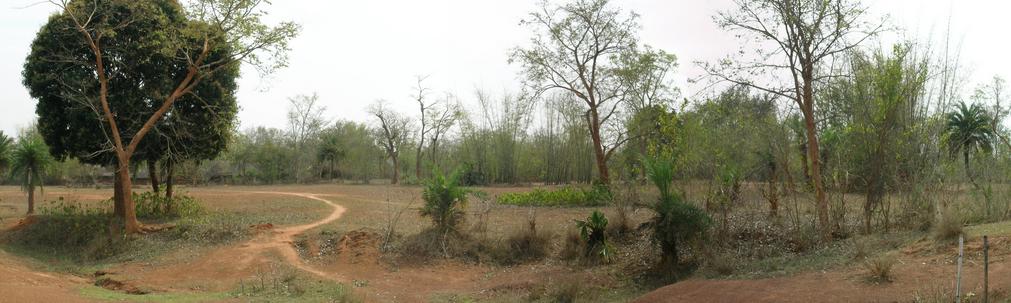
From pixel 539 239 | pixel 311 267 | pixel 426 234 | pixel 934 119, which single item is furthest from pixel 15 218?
pixel 934 119

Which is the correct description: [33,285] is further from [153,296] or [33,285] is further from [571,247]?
[571,247]

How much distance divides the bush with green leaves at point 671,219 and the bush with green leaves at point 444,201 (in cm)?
466

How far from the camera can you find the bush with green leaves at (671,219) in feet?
40.7

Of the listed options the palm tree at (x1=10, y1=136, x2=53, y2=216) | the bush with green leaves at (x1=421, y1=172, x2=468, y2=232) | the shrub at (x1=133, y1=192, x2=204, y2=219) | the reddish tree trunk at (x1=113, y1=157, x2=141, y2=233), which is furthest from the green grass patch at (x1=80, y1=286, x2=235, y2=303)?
the palm tree at (x1=10, y1=136, x2=53, y2=216)

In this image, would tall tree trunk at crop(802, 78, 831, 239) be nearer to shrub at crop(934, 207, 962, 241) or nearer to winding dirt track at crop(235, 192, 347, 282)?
shrub at crop(934, 207, 962, 241)

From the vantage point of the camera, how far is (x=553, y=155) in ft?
126

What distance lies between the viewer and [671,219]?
40.9 ft

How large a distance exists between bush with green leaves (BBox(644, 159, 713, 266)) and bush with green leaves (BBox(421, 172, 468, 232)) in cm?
466

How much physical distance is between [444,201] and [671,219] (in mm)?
5329

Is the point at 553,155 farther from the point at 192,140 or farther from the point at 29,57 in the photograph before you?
the point at 29,57

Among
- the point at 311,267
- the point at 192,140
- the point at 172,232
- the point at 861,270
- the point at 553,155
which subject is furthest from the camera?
the point at 553,155

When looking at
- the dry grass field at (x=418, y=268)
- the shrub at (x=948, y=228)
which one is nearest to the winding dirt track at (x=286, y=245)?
the dry grass field at (x=418, y=268)

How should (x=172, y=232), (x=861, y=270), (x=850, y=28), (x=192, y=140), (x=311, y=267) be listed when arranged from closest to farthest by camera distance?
(x=861, y=270) < (x=850, y=28) < (x=311, y=267) < (x=172, y=232) < (x=192, y=140)

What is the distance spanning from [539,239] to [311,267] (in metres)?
5.04
